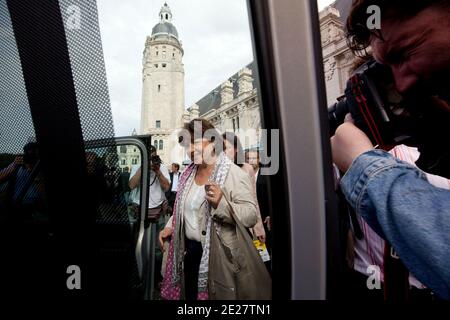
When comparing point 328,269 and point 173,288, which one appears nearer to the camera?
point 328,269

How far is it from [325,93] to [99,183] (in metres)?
0.62

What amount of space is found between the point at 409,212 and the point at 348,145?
0.24 m

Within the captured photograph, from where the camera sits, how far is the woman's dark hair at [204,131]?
2.28 meters

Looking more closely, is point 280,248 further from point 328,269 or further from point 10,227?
point 10,227

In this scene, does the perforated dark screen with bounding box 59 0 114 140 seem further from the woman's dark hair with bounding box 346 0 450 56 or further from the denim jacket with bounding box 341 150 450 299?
the woman's dark hair with bounding box 346 0 450 56

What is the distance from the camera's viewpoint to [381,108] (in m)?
0.76

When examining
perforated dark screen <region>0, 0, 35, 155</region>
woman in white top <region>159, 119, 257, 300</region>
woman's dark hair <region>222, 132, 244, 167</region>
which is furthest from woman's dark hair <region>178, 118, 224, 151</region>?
perforated dark screen <region>0, 0, 35, 155</region>

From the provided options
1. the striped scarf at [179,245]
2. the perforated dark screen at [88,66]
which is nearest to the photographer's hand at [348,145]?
the perforated dark screen at [88,66]

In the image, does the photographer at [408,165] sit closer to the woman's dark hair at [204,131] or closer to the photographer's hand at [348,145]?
the photographer's hand at [348,145]

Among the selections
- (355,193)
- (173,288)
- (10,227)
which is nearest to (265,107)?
(355,193)

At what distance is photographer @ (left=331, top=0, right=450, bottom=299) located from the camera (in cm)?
56

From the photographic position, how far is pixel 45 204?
0.63m

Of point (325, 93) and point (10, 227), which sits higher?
point (325, 93)
